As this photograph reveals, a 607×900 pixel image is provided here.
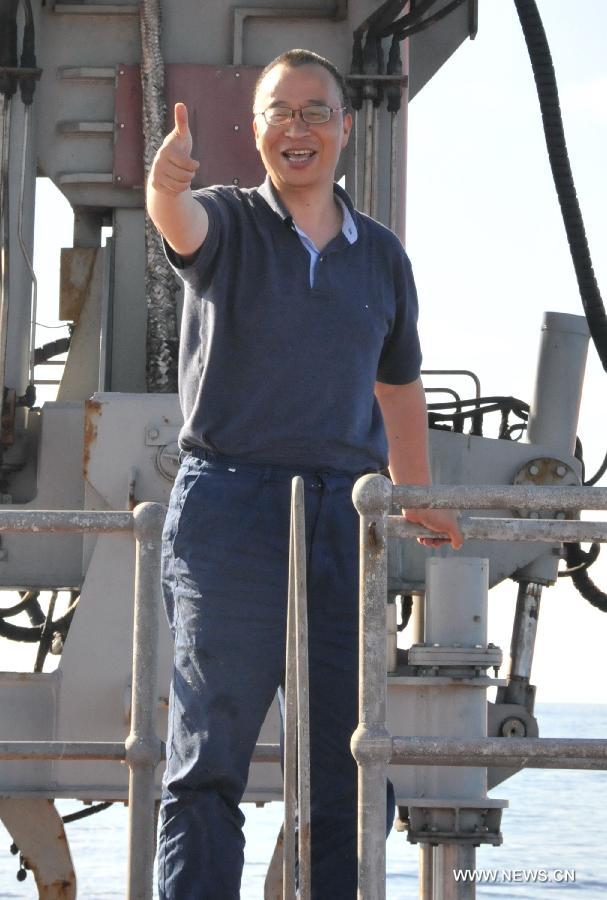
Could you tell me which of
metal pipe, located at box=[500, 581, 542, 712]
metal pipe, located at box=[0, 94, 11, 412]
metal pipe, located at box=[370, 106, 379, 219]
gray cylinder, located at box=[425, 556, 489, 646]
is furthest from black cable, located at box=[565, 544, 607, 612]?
metal pipe, located at box=[0, 94, 11, 412]

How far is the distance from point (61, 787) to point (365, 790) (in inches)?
105

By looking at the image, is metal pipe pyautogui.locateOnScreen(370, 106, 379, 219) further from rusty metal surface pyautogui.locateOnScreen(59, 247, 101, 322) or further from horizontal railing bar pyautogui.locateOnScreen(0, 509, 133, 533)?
horizontal railing bar pyautogui.locateOnScreen(0, 509, 133, 533)

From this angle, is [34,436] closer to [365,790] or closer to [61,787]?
[61,787]

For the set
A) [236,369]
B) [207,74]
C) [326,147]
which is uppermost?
[207,74]

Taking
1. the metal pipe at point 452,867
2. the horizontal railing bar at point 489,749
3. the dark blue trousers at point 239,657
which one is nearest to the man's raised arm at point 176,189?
the dark blue trousers at point 239,657

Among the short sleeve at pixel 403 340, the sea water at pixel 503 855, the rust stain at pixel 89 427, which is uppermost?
the short sleeve at pixel 403 340

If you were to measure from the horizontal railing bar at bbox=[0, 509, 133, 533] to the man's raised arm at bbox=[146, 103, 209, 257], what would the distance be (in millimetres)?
561

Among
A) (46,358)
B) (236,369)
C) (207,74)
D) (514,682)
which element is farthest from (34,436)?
(236,369)

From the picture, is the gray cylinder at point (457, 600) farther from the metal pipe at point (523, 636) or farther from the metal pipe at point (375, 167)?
the metal pipe at point (375, 167)

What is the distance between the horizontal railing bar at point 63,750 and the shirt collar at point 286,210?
110 centimetres

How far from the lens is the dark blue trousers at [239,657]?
119 inches

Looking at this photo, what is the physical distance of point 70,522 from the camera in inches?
126

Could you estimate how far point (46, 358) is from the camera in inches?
289

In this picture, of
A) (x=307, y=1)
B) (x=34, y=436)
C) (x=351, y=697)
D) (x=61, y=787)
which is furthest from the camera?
(x=307, y=1)
